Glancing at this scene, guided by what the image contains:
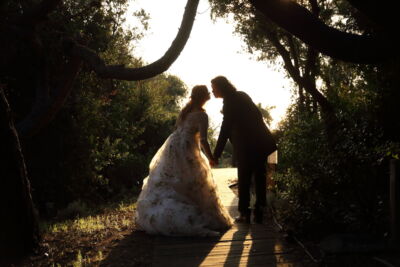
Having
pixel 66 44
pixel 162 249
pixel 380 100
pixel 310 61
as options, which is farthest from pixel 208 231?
pixel 310 61

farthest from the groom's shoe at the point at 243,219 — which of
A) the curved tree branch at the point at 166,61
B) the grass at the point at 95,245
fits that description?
the curved tree branch at the point at 166,61

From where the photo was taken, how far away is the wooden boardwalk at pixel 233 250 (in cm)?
507

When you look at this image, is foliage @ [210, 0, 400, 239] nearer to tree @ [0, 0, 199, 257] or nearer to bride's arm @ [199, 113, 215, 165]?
bride's arm @ [199, 113, 215, 165]

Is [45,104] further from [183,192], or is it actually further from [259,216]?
[259,216]

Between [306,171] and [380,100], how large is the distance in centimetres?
148

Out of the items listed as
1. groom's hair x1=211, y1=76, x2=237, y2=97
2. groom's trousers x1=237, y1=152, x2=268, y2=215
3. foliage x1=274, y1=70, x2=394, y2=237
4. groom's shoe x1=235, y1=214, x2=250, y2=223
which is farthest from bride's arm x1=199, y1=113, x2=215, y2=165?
foliage x1=274, y1=70, x2=394, y2=237

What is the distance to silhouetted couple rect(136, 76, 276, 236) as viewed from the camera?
270 inches

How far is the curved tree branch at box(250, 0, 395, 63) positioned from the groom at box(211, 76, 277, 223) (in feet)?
11.0

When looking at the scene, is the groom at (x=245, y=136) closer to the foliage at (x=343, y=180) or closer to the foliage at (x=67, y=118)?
the foliage at (x=343, y=180)

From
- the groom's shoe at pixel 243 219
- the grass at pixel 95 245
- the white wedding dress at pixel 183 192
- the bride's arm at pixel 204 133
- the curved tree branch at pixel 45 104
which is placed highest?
the curved tree branch at pixel 45 104

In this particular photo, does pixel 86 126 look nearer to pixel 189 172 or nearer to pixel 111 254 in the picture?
pixel 189 172

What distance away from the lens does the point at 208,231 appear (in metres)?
6.48

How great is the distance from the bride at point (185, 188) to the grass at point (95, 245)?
44cm

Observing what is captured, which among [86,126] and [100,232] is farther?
[86,126]
